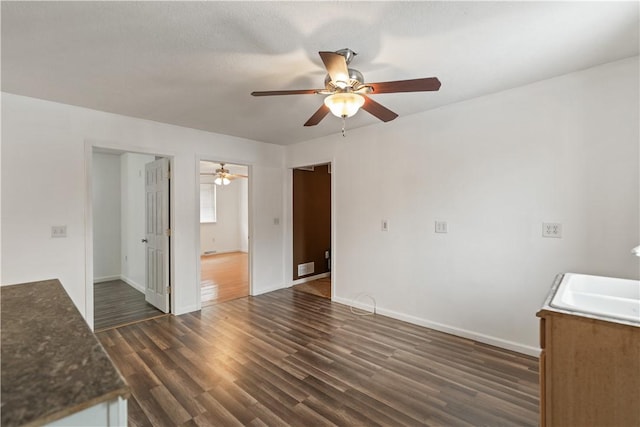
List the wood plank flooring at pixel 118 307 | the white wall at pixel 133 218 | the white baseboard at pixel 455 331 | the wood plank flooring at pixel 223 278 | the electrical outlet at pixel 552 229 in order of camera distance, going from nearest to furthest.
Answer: the electrical outlet at pixel 552 229 → the white baseboard at pixel 455 331 → the wood plank flooring at pixel 118 307 → the wood plank flooring at pixel 223 278 → the white wall at pixel 133 218

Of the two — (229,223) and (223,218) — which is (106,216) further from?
(229,223)

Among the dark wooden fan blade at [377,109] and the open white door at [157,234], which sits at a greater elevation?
the dark wooden fan blade at [377,109]

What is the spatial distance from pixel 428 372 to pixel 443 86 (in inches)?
96.3

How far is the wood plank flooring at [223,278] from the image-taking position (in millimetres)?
4590

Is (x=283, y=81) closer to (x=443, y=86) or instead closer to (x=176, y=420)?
(x=443, y=86)

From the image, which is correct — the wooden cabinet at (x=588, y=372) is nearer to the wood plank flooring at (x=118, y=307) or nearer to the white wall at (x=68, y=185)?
the white wall at (x=68, y=185)

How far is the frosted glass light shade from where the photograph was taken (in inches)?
77.3

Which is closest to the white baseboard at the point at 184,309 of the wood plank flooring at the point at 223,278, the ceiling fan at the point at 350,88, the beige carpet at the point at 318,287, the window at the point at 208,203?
the wood plank flooring at the point at 223,278

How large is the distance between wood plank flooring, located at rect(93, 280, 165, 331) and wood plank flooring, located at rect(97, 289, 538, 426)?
0.93 feet

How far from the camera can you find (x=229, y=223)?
896 cm

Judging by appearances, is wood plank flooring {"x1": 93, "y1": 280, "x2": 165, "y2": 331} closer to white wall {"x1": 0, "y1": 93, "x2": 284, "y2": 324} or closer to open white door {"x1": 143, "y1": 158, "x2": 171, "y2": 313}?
open white door {"x1": 143, "y1": 158, "x2": 171, "y2": 313}

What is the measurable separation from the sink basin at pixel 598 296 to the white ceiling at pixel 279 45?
157 centimetres

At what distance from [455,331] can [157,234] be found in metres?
3.83

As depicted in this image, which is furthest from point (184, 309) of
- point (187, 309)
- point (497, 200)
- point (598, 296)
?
point (598, 296)
